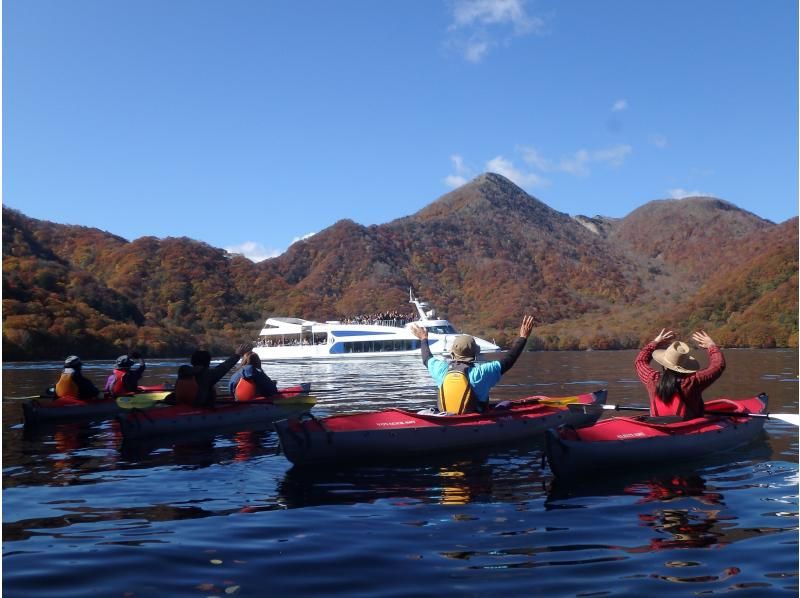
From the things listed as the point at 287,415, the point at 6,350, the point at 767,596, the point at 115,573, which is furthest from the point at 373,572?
the point at 6,350

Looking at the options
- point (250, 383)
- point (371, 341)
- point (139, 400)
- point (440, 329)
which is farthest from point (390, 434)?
point (371, 341)

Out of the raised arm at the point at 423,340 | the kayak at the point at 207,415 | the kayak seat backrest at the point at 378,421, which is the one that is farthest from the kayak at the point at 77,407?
the kayak seat backrest at the point at 378,421

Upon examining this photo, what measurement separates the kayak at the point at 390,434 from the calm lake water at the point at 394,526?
24 centimetres

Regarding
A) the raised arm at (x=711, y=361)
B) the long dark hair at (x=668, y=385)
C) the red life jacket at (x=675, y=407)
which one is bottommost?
the red life jacket at (x=675, y=407)

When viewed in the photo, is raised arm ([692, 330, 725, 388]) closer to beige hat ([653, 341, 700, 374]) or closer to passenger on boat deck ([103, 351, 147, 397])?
beige hat ([653, 341, 700, 374])

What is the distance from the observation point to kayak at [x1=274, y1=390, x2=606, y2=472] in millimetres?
10625

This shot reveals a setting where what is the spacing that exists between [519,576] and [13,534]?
5078mm

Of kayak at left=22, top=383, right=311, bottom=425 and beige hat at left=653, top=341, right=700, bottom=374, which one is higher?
beige hat at left=653, top=341, right=700, bottom=374

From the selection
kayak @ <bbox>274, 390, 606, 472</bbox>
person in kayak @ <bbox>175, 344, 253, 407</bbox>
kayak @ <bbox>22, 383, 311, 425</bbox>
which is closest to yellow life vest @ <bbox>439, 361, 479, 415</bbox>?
kayak @ <bbox>274, 390, 606, 472</bbox>

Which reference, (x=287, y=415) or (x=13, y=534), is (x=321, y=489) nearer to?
(x=13, y=534)

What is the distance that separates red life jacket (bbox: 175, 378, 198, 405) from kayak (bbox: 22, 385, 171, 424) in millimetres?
2075

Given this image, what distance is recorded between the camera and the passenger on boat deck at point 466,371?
11.5 m

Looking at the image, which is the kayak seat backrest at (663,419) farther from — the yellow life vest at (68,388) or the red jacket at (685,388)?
the yellow life vest at (68,388)

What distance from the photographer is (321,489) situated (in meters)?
9.50
